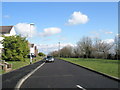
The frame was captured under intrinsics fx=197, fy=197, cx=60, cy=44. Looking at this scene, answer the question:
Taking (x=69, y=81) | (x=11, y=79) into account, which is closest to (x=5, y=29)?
(x=11, y=79)

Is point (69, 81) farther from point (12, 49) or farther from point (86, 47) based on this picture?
point (86, 47)

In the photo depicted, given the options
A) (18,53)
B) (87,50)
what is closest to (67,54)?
(87,50)

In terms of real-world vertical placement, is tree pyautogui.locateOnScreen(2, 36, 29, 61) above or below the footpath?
above

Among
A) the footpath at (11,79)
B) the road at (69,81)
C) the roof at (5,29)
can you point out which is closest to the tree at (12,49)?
the footpath at (11,79)

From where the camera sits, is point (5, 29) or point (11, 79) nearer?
point (11, 79)

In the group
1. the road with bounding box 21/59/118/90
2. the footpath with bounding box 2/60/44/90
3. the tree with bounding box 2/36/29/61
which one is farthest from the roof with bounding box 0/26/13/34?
the road with bounding box 21/59/118/90

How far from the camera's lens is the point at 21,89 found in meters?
9.97

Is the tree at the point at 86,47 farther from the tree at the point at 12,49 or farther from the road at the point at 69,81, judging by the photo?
the road at the point at 69,81

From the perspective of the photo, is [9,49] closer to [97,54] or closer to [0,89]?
[0,89]

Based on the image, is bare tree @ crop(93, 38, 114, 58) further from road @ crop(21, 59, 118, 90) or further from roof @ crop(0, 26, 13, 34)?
road @ crop(21, 59, 118, 90)

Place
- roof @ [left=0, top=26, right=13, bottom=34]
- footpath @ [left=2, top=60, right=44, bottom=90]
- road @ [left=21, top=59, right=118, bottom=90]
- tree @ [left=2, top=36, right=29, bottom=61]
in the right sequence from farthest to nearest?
roof @ [left=0, top=26, right=13, bottom=34], tree @ [left=2, top=36, right=29, bottom=61], footpath @ [left=2, top=60, right=44, bottom=90], road @ [left=21, top=59, right=118, bottom=90]

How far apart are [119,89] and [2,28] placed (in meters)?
73.9

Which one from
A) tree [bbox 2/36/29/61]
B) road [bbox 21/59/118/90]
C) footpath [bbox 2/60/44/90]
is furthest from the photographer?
tree [bbox 2/36/29/61]

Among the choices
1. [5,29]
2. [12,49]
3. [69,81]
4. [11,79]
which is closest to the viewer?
[69,81]
